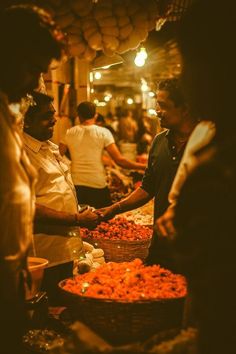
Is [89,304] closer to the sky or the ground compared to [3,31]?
closer to the ground

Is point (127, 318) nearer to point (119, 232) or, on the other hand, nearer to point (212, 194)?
point (212, 194)

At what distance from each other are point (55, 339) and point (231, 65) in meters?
2.01

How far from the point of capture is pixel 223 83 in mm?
2393

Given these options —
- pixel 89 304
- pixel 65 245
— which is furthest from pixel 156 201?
pixel 89 304

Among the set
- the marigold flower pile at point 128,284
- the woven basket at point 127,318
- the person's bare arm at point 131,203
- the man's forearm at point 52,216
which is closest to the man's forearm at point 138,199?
the person's bare arm at point 131,203

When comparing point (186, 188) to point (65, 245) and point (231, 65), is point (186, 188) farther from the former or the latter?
point (65, 245)

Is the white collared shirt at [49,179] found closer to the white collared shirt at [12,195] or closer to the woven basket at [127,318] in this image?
the woven basket at [127,318]

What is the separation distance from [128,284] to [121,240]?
2.03 m

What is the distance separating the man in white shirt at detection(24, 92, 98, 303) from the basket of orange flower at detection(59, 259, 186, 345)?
0.86 m

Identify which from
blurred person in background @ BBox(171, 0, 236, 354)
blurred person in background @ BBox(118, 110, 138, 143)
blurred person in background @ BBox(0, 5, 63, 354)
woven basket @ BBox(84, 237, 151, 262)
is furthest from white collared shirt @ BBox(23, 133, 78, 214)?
blurred person in background @ BBox(118, 110, 138, 143)

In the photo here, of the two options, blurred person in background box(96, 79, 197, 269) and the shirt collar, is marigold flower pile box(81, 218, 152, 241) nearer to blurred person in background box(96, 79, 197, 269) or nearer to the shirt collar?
blurred person in background box(96, 79, 197, 269)

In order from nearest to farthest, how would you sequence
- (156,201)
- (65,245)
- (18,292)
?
(18,292) → (65,245) → (156,201)

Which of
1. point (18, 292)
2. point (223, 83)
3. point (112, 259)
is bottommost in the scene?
point (112, 259)

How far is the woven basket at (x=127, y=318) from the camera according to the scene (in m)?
Result: 2.91
